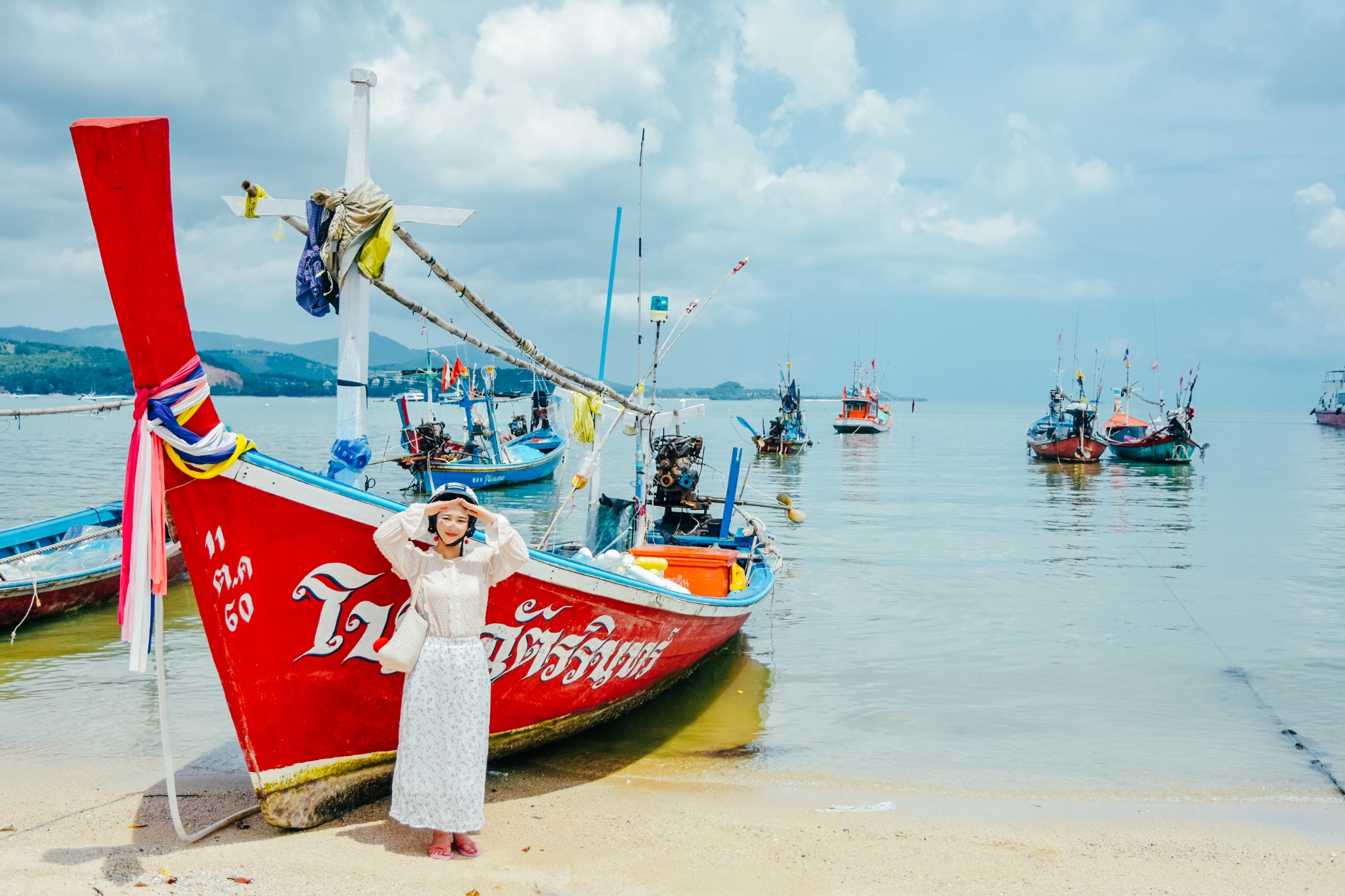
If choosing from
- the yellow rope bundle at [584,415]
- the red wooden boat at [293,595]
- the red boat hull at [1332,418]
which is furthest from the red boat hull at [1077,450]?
→ the red boat hull at [1332,418]

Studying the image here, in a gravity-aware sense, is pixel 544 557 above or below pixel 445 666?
above

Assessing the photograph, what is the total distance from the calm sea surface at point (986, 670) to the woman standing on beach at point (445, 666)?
2.44 m

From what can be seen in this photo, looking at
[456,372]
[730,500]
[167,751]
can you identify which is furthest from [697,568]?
[456,372]

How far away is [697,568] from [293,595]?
196 inches

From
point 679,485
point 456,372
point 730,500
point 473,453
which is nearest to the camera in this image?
point 730,500

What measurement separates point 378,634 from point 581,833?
177 cm

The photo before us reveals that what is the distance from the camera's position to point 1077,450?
137ft

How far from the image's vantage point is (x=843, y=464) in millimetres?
44312

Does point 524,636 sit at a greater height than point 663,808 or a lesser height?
greater

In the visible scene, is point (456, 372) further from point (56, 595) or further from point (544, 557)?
point (544, 557)

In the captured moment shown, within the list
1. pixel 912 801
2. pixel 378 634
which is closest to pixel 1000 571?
pixel 912 801

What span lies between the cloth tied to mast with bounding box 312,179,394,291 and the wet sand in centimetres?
320

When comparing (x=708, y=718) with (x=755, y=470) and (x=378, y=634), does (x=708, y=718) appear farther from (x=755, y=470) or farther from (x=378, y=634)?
(x=755, y=470)

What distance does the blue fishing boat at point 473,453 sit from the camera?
89.4 ft
